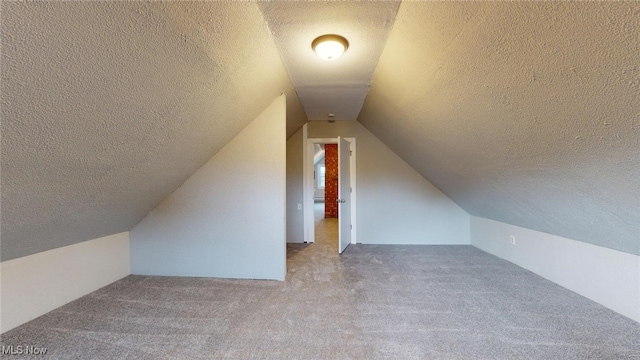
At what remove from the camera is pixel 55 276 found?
7.32 ft

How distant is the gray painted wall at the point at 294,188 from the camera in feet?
15.2

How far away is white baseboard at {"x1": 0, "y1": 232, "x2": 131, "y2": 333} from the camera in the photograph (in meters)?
1.93

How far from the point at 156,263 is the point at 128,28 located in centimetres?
275

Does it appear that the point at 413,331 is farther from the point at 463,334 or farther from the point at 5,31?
the point at 5,31

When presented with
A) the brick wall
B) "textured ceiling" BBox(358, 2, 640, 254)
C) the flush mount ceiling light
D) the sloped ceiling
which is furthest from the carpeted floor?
the brick wall

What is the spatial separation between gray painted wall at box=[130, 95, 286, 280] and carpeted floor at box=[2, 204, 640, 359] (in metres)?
0.21

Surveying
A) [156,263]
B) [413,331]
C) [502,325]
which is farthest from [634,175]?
[156,263]

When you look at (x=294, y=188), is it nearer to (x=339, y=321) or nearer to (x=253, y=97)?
(x=253, y=97)

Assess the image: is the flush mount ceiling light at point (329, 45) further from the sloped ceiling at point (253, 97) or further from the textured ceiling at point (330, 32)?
the sloped ceiling at point (253, 97)

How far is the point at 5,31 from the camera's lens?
92 cm

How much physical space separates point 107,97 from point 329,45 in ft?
4.60

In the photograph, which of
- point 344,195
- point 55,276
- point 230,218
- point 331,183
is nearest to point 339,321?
point 230,218

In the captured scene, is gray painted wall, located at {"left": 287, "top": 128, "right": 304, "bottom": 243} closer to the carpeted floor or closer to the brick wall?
the carpeted floor

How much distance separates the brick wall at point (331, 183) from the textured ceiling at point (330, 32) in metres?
5.28
